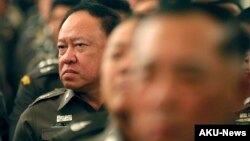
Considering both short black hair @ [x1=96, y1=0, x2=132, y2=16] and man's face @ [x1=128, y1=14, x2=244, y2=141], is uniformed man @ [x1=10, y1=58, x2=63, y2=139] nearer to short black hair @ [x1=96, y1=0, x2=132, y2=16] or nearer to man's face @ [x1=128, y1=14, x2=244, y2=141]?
short black hair @ [x1=96, y1=0, x2=132, y2=16]

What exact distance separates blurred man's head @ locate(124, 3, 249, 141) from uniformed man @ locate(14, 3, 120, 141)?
0.43 meters

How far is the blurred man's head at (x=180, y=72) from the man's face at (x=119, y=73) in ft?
0.08

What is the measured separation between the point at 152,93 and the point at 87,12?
56 cm

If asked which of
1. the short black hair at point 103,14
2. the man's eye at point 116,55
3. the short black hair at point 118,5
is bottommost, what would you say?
the man's eye at point 116,55

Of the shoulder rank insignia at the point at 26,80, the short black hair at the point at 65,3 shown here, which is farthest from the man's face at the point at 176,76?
the shoulder rank insignia at the point at 26,80

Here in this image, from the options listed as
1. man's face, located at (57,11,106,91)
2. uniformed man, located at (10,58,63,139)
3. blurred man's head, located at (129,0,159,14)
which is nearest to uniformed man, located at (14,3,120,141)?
man's face, located at (57,11,106,91)

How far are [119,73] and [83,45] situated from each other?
1.36 feet

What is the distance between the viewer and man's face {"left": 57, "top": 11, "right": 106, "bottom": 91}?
5.41 ft

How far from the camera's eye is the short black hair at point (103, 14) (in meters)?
1.68

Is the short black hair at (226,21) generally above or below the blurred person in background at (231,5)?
below

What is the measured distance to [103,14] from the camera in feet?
5.61

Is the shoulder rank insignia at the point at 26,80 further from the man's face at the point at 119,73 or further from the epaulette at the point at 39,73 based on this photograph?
the man's face at the point at 119,73

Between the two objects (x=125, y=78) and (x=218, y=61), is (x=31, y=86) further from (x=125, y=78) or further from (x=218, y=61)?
(x=218, y=61)

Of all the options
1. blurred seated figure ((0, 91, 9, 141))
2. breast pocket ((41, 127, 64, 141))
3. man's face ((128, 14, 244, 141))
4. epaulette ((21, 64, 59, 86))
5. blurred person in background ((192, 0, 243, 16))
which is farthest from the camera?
epaulette ((21, 64, 59, 86))
